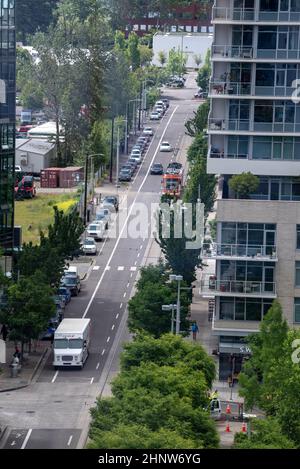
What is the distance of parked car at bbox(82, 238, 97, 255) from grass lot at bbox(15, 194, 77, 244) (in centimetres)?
300

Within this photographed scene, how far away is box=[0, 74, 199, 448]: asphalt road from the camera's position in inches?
3187

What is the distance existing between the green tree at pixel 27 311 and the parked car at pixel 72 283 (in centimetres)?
1400

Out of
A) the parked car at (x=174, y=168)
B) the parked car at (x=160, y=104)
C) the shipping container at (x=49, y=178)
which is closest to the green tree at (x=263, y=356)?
the parked car at (x=174, y=168)

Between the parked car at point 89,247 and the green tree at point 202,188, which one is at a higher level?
the green tree at point 202,188

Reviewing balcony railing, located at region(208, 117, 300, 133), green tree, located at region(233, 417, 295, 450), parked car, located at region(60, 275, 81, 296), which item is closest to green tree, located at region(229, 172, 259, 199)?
balcony railing, located at region(208, 117, 300, 133)

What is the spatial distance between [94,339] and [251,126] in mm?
14672

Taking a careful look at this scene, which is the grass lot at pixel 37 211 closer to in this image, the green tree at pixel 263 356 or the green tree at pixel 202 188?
the green tree at pixel 202 188

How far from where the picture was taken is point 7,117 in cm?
10494

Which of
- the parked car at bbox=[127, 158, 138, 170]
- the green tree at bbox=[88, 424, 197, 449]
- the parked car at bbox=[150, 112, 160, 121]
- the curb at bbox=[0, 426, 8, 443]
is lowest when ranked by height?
the parked car at bbox=[150, 112, 160, 121]

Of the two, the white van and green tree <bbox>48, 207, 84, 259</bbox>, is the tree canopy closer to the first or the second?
green tree <bbox>48, 207, 84, 259</bbox>

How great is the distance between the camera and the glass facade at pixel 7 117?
4060 inches

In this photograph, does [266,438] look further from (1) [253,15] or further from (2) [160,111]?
(2) [160,111]

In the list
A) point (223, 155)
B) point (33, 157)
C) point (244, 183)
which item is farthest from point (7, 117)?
point (33, 157)

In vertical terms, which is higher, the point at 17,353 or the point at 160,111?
the point at 17,353
